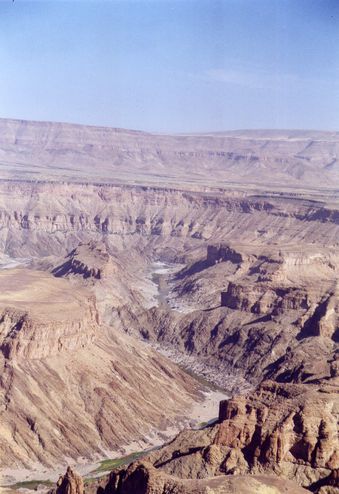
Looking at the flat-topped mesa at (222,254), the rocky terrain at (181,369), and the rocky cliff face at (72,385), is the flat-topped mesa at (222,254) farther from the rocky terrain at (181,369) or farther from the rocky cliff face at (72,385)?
the rocky cliff face at (72,385)

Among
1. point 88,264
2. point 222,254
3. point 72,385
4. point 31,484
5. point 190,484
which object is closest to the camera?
point 190,484

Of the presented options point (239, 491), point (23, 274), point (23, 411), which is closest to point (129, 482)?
point (239, 491)

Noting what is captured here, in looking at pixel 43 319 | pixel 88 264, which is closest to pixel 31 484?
pixel 43 319

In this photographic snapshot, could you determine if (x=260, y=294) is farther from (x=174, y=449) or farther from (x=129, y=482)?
(x=129, y=482)

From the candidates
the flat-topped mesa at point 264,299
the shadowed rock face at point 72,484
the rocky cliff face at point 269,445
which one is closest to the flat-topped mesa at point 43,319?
the flat-topped mesa at point 264,299

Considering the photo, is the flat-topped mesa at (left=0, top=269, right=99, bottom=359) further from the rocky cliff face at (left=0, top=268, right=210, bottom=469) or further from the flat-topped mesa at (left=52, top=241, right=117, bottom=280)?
the flat-topped mesa at (left=52, top=241, right=117, bottom=280)

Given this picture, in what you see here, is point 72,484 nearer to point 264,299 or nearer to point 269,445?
point 269,445
